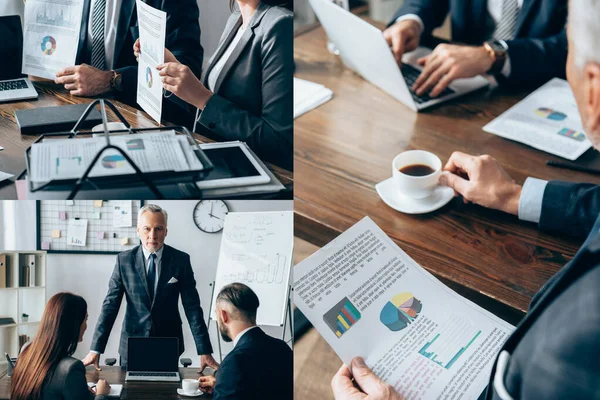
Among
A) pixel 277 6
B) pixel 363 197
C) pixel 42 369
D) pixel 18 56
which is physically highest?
pixel 277 6

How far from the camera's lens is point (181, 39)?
0.88 meters

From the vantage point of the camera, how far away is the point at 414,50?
1.92m

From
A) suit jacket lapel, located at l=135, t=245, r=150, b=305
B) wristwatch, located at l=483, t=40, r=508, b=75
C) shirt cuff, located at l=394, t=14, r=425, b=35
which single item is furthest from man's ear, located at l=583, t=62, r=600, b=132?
shirt cuff, located at l=394, t=14, r=425, b=35

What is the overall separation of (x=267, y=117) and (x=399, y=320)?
0.45 metres

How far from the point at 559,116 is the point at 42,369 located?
1360 mm

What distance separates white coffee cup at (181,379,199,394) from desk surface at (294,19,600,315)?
1.51ft

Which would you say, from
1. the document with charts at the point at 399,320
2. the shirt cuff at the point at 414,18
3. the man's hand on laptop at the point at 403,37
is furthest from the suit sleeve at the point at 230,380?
the shirt cuff at the point at 414,18

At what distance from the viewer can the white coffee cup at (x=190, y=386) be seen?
0.93 meters

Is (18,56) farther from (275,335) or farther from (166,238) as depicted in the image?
(275,335)

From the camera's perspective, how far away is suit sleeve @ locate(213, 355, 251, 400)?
936mm

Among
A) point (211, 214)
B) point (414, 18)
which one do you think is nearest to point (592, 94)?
point (211, 214)

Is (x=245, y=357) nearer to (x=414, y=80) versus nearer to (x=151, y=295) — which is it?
(x=151, y=295)

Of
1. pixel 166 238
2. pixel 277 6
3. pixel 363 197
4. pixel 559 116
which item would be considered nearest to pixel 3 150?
pixel 166 238

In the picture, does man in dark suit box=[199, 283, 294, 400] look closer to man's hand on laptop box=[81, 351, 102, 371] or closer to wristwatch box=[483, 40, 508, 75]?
man's hand on laptop box=[81, 351, 102, 371]
